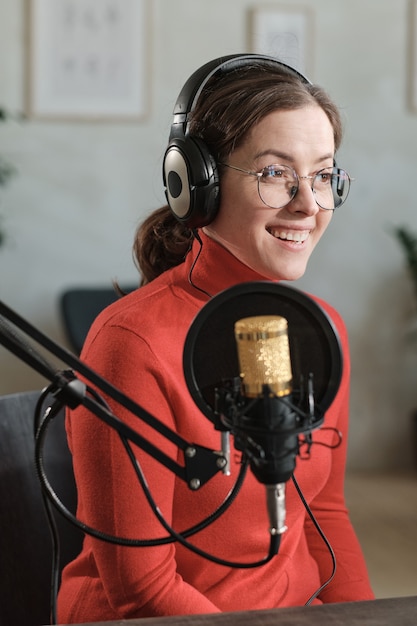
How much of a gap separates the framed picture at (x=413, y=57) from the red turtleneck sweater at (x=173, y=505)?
305cm

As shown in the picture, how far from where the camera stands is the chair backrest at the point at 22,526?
1178 mm

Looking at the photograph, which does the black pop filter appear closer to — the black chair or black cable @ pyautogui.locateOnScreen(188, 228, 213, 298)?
black cable @ pyautogui.locateOnScreen(188, 228, 213, 298)

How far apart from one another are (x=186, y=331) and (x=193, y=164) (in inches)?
8.5

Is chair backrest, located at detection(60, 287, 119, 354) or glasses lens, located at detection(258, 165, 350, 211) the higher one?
glasses lens, located at detection(258, 165, 350, 211)

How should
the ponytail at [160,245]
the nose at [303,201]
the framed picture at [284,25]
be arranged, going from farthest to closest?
the framed picture at [284,25] < the ponytail at [160,245] < the nose at [303,201]

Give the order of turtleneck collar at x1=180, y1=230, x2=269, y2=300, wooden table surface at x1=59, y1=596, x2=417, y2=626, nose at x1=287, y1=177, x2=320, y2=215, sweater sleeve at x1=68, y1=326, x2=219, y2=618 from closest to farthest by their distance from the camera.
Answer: wooden table surface at x1=59, y1=596, x2=417, y2=626, sweater sleeve at x1=68, y1=326, x2=219, y2=618, nose at x1=287, y1=177, x2=320, y2=215, turtleneck collar at x1=180, y1=230, x2=269, y2=300

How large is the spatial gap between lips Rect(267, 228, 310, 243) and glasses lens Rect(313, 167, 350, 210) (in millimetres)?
51

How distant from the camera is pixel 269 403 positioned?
613 mm

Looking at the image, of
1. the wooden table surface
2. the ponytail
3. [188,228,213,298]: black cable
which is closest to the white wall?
the ponytail

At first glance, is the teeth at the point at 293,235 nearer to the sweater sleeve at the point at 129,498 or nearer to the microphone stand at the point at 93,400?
the sweater sleeve at the point at 129,498

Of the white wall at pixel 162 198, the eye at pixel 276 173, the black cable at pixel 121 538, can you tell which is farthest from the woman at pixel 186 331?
the white wall at pixel 162 198

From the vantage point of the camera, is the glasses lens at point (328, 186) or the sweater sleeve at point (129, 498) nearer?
the sweater sleeve at point (129, 498)

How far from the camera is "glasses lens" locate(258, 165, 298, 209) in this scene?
46.0 inches

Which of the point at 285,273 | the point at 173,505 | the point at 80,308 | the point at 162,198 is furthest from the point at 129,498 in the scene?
the point at 162,198
